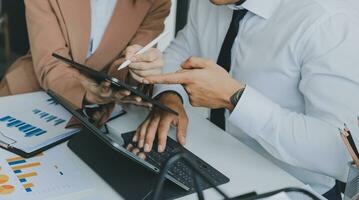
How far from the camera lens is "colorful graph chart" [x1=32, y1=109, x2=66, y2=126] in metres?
1.18

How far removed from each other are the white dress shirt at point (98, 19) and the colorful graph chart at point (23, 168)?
57 cm

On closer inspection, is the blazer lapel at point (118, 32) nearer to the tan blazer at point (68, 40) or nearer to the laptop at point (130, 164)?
the tan blazer at point (68, 40)

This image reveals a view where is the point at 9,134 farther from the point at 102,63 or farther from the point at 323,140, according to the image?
the point at 323,140

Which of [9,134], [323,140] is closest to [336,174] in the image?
[323,140]

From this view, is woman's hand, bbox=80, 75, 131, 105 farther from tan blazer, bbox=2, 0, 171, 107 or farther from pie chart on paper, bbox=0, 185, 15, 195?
pie chart on paper, bbox=0, 185, 15, 195

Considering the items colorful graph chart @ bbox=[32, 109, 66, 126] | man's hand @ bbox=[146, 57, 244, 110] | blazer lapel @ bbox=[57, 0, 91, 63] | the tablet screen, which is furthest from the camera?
blazer lapel @ bbox=[57, 0, 91, 63]

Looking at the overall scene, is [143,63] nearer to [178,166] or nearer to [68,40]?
[178,166]

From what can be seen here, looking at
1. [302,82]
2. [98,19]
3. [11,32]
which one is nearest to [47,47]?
[98,19]

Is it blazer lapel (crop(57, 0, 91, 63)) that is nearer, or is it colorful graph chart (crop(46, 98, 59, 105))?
colorful graph chart (crop(46, 98, 59, 105))

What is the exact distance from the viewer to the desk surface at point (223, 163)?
0.94m

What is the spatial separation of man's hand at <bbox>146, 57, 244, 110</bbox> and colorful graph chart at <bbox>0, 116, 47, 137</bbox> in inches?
12.4

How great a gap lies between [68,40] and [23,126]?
392mm

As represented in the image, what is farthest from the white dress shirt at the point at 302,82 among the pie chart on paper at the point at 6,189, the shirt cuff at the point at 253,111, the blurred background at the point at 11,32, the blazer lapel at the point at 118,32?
the blurred background at the point at 11,32

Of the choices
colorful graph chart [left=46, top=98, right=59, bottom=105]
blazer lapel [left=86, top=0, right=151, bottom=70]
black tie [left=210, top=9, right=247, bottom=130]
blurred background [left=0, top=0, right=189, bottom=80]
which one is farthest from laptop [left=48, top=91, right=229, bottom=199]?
blurred background [left=0, top=0, right=189, bottom=80]
